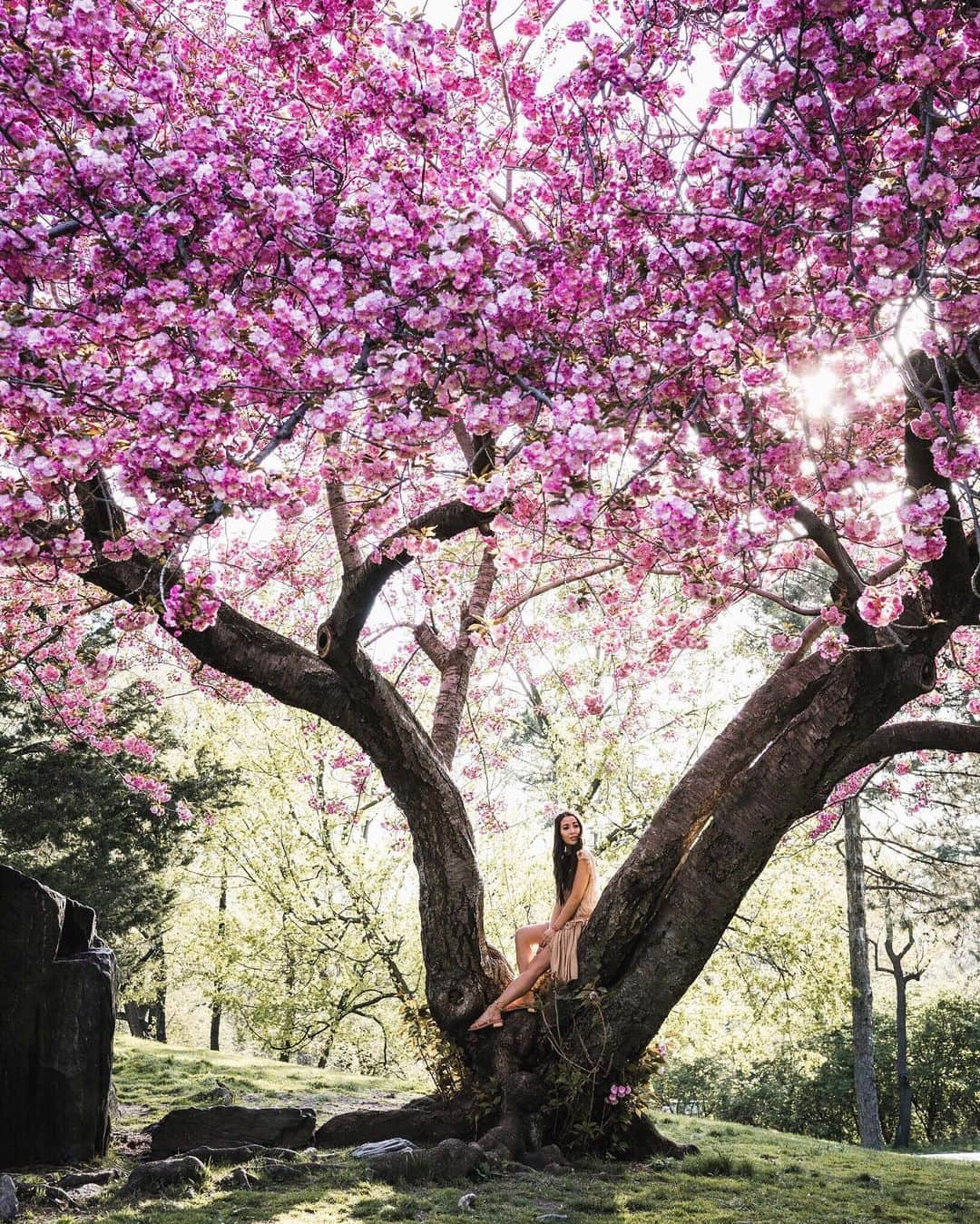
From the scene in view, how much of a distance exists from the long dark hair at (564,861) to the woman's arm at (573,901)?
16cm

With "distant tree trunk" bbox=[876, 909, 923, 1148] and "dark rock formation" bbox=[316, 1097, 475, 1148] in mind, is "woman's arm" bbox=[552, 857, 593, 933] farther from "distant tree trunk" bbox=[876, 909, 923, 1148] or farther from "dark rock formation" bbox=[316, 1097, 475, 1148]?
"distant tree trunk" bbox=[876, 909, 923, 1148]

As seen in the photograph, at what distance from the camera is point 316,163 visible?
4.13 meters

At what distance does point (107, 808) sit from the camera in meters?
12.4

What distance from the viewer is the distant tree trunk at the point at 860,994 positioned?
11.8 metres

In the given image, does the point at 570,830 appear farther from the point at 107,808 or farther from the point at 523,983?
the point at 107,808

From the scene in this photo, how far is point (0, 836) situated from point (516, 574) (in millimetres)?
7676

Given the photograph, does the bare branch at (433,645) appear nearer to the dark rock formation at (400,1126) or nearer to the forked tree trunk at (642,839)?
the forked tree trunk at (642,839)

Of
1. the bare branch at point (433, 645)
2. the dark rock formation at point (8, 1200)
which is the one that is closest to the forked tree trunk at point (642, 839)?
the bare branch at point (433, 645)

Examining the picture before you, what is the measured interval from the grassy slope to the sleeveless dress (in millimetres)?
1084

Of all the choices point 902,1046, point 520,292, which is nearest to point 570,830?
point 520,292

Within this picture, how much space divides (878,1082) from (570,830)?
13.7m

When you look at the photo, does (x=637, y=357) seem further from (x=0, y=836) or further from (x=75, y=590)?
(x=0, y=836)

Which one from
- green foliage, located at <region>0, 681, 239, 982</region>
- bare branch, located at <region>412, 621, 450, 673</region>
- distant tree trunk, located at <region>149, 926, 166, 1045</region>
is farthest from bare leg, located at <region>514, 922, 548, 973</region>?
distant tree trunk, located at <region>149, 926, 166, 1045</region>

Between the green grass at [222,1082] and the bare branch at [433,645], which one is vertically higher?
the bare branch at [433,645]
